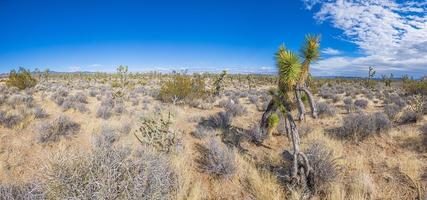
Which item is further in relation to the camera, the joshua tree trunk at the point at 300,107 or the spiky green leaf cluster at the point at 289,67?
the spiky green leaf cluster at the point at 289,67

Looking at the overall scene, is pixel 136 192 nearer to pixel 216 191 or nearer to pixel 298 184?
pixel 216 191

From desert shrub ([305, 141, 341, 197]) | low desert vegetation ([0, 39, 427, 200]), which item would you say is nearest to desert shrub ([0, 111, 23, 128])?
low desert vegetation ([0, 39, 427, 200])

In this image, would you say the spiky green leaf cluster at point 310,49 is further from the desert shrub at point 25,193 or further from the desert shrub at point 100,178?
the desert shrub at point 25,193

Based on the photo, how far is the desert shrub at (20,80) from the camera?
2292cm

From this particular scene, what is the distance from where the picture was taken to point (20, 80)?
75.7 ft

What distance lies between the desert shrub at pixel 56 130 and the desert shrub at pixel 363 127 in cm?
848

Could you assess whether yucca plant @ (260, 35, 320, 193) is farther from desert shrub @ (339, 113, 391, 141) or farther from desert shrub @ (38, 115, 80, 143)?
desert shrub @ (38, 115, 80, 143)

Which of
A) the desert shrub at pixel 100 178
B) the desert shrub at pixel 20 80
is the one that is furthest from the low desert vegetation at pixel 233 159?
the desert shrub at pixel 20 80

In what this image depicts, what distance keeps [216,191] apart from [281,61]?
2820 mm

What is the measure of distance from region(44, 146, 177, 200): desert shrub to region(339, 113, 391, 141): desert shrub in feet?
20.8

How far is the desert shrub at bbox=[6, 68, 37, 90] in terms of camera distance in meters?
22.9

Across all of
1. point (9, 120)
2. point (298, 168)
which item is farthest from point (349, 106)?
point (9, 120)

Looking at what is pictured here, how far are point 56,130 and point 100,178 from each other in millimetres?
5724


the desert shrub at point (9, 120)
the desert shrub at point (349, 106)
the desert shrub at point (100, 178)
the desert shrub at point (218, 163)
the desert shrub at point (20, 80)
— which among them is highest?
the desert shrub at point (20, 80)
